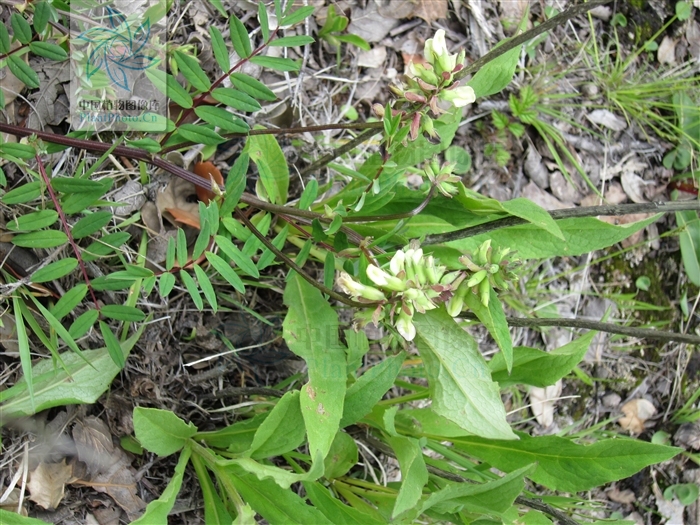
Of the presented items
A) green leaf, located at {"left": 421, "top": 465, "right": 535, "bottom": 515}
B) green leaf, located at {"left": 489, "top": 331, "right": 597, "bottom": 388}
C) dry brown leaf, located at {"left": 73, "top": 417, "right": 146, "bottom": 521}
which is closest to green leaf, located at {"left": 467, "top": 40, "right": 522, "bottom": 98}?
green leaf, located at {"left": 489, "top": 331, "right": 597, "bottom": 388}

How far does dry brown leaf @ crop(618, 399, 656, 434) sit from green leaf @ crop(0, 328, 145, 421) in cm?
219

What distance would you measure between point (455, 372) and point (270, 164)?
32.8 inches

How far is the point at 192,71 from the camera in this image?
5.32 feet

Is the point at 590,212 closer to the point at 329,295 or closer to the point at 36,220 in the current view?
the point at 329,295

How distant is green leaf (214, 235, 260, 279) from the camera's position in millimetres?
1590

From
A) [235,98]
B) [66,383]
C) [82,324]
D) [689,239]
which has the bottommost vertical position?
[689,239]

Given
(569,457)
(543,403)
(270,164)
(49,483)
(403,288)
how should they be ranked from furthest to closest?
(543,403)
(270,164)
(569,457)
(49,483)
(403,288)

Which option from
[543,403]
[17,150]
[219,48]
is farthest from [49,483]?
[543,403]

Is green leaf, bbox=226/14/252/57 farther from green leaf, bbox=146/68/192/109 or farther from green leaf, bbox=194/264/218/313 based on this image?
green leaf, bbox=194/264/218/313

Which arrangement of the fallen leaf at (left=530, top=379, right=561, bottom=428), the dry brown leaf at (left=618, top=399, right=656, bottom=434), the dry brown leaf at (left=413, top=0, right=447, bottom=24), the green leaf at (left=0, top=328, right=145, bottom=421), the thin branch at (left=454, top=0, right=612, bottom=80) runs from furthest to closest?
the dry brown leaf at (left=618, top=399, right=656, bottom=434)
the fallen leaf at (left=530, top=379, right=561, bottom=428)
the dry brown leaf at (left=413, top=0, right=447, bottom=24)
the green leaf at (left=0, top=328, right=145, bottom=421)
the thin branch at (left=454, top=0, right=612, bottom=80)

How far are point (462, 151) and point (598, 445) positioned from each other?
1228 millimetres

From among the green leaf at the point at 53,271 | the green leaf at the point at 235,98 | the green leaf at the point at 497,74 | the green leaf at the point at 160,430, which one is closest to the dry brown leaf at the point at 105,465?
the green leaf at the point at 160,430

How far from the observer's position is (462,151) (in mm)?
2547

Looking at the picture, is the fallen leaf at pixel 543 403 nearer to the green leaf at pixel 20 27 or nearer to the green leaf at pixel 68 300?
the green leaf at pixel 68 300
